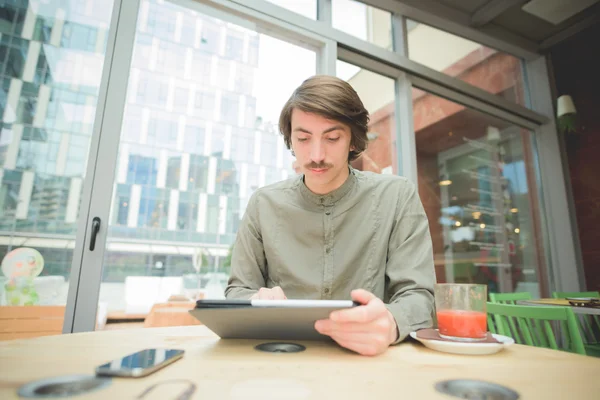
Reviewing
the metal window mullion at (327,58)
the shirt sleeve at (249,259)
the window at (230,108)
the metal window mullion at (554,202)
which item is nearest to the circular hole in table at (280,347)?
the shirt sleeve at (249,259)

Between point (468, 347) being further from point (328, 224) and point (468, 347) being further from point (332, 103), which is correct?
point (332, 103)

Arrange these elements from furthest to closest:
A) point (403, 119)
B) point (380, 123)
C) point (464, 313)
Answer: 1. point (380, 123)
2. point (403, 119)
3. point (464, 313)

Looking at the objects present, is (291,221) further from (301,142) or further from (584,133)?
(584,133)

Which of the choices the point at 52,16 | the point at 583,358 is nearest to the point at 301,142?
the point at 583,358

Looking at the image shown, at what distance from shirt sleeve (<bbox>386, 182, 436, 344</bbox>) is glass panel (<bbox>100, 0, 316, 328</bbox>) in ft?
5.19

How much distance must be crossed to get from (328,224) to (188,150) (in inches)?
62.1

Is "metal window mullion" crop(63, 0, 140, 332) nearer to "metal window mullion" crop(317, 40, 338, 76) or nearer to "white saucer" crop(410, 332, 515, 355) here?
"metal window mullion" crop(317, 40, 338, 76)

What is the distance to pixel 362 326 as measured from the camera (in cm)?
60

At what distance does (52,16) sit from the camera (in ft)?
6.43

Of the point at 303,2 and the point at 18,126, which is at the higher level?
the point at 303,2

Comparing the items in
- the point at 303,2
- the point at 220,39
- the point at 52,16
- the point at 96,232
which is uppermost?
the point at 303,2

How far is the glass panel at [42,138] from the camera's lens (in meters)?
1.74

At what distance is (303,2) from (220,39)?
804 millimetres

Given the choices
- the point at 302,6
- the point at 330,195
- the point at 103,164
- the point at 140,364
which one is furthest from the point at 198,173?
the point at 140,364
